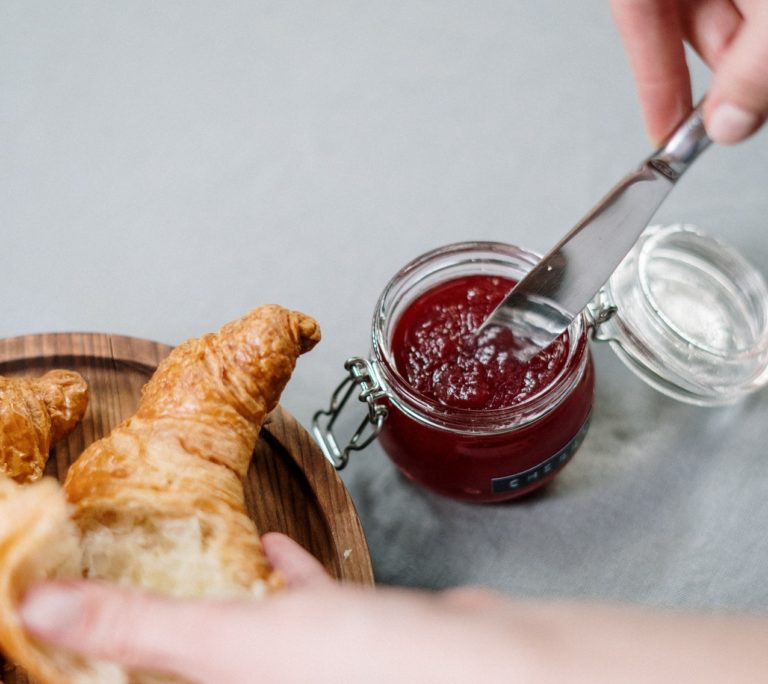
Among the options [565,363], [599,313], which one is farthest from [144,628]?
[599,313]

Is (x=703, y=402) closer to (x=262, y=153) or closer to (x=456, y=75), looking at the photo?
(x=456, y=75)

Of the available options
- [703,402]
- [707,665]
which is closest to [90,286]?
[703,402]

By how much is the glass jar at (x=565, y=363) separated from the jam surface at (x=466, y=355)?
0.9 inches

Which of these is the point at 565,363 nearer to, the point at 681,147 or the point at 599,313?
the point at 599,313

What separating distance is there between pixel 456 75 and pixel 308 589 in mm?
1427

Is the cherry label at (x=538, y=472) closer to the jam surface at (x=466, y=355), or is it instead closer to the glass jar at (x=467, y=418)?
the glass jar at (x=467, y=418)

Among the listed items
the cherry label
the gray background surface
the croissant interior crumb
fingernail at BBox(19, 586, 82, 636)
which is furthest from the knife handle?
fingernail at BBox(19, 586, 82, 636)

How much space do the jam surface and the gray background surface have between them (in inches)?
12.5

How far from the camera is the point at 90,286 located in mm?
1852

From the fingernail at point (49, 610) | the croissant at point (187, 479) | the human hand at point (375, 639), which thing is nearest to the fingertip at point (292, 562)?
the croissant at point (187, 479)

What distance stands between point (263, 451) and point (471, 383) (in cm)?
38

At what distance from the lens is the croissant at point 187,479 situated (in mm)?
1178

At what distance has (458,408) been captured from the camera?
54.8 inches

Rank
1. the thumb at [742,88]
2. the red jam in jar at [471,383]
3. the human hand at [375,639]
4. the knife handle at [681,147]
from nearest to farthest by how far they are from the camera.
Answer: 1. the human hand at [375,639]
2. the thumb at [742,88]
3. the knife handle at [681,147]
4. the red jam in jar at [471,383]
